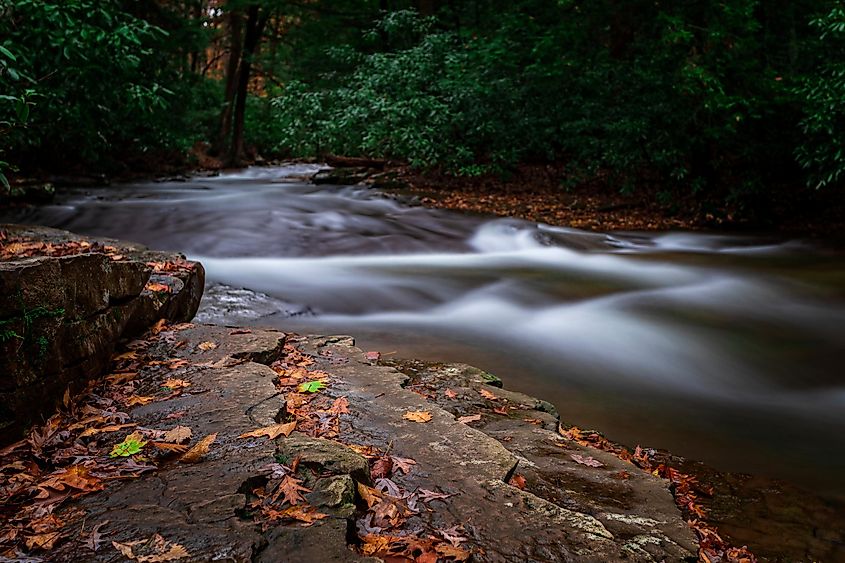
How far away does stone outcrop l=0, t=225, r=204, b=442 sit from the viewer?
103 inches

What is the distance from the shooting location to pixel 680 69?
12.5 meters

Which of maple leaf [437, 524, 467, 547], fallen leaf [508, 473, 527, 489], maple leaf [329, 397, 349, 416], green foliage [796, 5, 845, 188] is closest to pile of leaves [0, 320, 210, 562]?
maple leaf [329, 397, 349, 416]

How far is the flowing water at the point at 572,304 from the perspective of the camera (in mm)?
4656

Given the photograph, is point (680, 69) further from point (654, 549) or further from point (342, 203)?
point (654, 549)

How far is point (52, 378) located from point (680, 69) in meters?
13.0

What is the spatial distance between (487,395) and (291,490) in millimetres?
2032

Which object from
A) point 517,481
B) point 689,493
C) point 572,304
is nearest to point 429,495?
point 517,481

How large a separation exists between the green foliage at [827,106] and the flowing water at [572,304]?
66.2 inches

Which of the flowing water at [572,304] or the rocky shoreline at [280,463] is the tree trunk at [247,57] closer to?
the flowing water at [572,304]

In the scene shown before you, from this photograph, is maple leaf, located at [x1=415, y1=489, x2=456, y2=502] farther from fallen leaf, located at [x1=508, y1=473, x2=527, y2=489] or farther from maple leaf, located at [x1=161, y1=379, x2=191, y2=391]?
maple leaf, located at [x1=161, y1=379, x2=191, y2=391]

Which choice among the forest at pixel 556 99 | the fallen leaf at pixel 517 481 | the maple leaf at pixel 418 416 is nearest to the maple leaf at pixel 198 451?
the maple leaf at pixel 418 416

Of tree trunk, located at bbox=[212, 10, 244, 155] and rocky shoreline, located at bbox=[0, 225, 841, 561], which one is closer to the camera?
rocky shoreline, located at bbox=[0, 225, 841, 561]

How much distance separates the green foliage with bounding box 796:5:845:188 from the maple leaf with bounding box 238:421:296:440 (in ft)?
33.2

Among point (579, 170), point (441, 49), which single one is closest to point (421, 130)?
point (441, 49)
